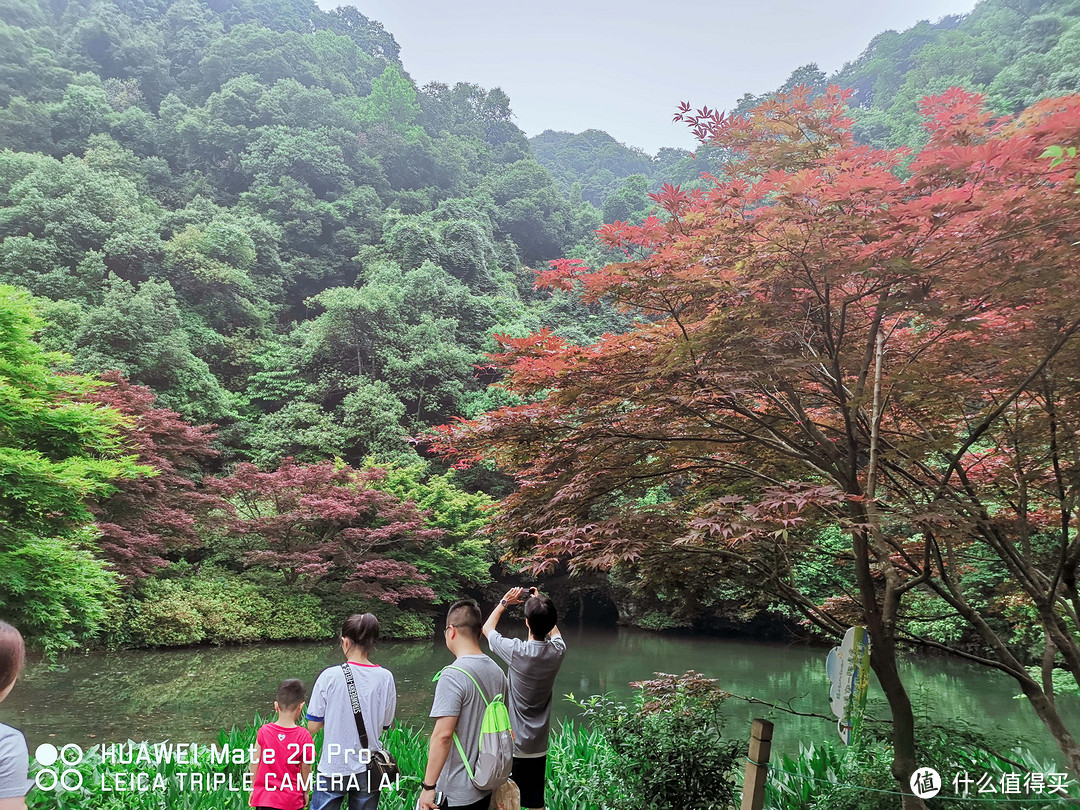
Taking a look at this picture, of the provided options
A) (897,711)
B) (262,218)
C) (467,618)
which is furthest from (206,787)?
(262,218)

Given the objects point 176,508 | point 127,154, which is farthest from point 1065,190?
point 127,154

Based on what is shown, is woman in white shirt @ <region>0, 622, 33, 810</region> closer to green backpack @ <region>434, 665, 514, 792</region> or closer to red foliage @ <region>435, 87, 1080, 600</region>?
green backpack @ <region>434, 665, 514, 792</region>

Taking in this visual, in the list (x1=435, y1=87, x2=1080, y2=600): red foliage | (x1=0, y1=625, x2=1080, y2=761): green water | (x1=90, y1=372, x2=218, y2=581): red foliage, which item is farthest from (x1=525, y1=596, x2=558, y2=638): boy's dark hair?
(x1=90, y1=372, x2=218, y2=581): red foliage

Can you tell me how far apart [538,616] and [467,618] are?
0.31 meters

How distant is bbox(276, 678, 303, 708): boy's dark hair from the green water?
2.97 m

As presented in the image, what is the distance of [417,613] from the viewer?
44.5ft

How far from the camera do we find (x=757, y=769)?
7.81ft

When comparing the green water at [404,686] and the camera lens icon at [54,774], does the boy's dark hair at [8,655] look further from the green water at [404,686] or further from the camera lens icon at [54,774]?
the green water at [404,686]

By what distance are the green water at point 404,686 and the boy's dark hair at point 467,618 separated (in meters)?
2.77

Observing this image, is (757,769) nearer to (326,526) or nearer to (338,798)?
(338,798)

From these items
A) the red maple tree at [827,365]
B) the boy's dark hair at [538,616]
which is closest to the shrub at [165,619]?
the red maple tree at [827,365]

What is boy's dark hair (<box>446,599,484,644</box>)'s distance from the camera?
204 cm

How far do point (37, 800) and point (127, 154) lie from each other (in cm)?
2578

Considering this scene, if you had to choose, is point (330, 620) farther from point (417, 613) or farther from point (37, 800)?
point (37, 800)
